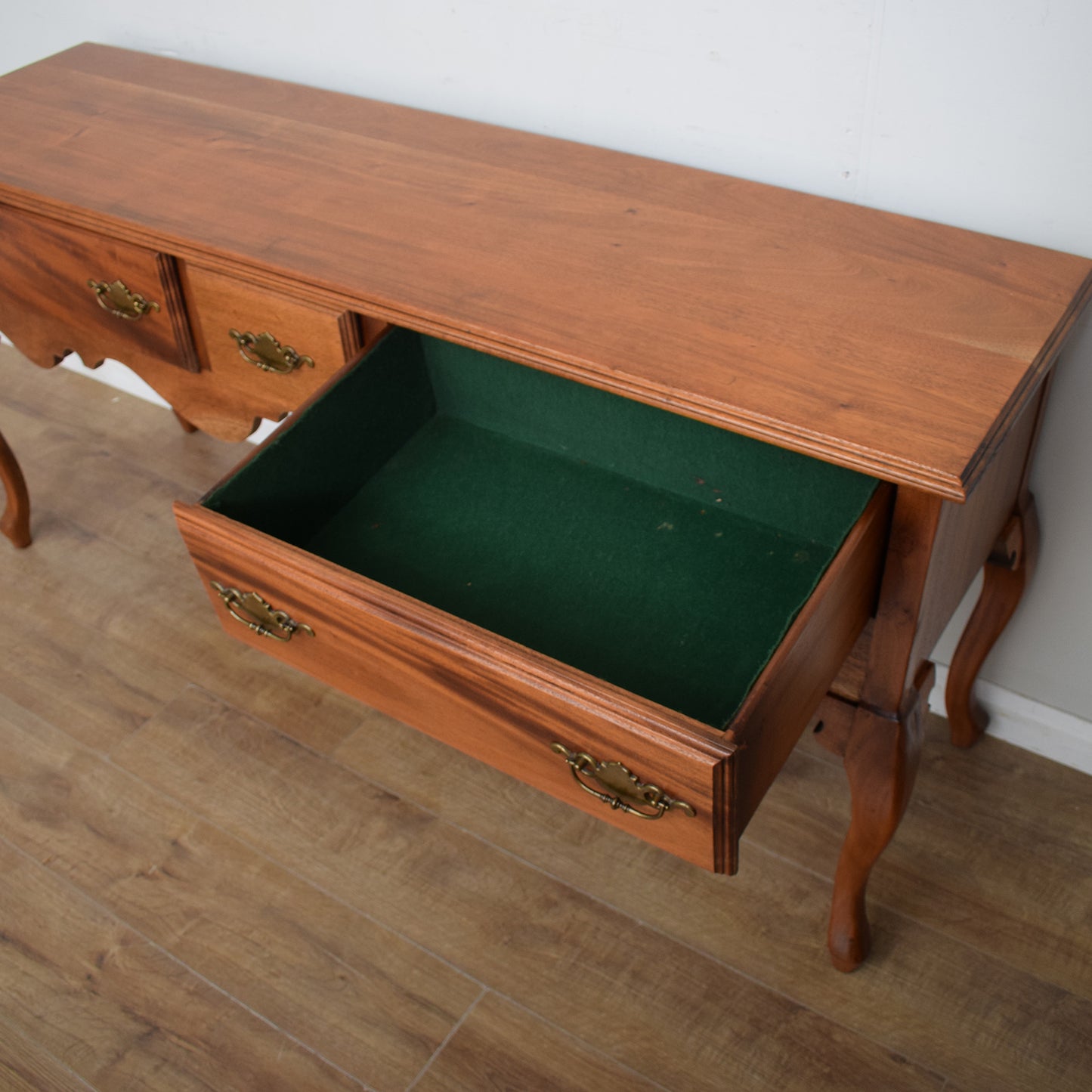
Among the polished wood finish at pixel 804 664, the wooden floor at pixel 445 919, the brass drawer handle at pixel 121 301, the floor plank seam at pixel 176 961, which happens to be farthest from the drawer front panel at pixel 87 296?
the polished wood finish at pixel 804 664

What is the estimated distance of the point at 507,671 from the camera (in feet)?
2.65

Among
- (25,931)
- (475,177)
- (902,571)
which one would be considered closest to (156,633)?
(25,931)

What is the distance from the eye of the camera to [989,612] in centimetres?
125

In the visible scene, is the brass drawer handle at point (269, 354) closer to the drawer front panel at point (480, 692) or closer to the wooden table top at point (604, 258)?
the wooden table top at point (604, 258)

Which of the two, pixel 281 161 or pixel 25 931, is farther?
pixel 25 931

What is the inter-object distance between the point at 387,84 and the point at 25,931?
1089mm

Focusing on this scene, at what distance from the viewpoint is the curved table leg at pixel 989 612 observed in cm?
117

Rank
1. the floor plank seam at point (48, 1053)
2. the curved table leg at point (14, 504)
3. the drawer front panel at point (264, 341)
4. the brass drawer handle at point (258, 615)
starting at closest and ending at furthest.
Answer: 1. the brass drawer handle at point (258, 615)
2. the drawer front panel at point (264, 341)
3. the floor plank seam at point (48, 1053)
4. the curved table leg at point (14, 504)

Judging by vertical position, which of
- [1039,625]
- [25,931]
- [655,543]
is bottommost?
[25,931]

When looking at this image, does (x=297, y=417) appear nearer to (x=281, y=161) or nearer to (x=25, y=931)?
(x=281, y=161)

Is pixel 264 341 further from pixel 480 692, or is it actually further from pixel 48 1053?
pixel 48 1053

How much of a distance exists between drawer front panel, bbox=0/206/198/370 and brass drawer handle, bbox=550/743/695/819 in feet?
2.10

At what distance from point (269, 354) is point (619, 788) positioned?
1.88ft

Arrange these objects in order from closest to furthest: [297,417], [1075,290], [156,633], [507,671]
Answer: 1. [507,671]
2. [1075,290]
3. [297,417]
4. [156,633]
